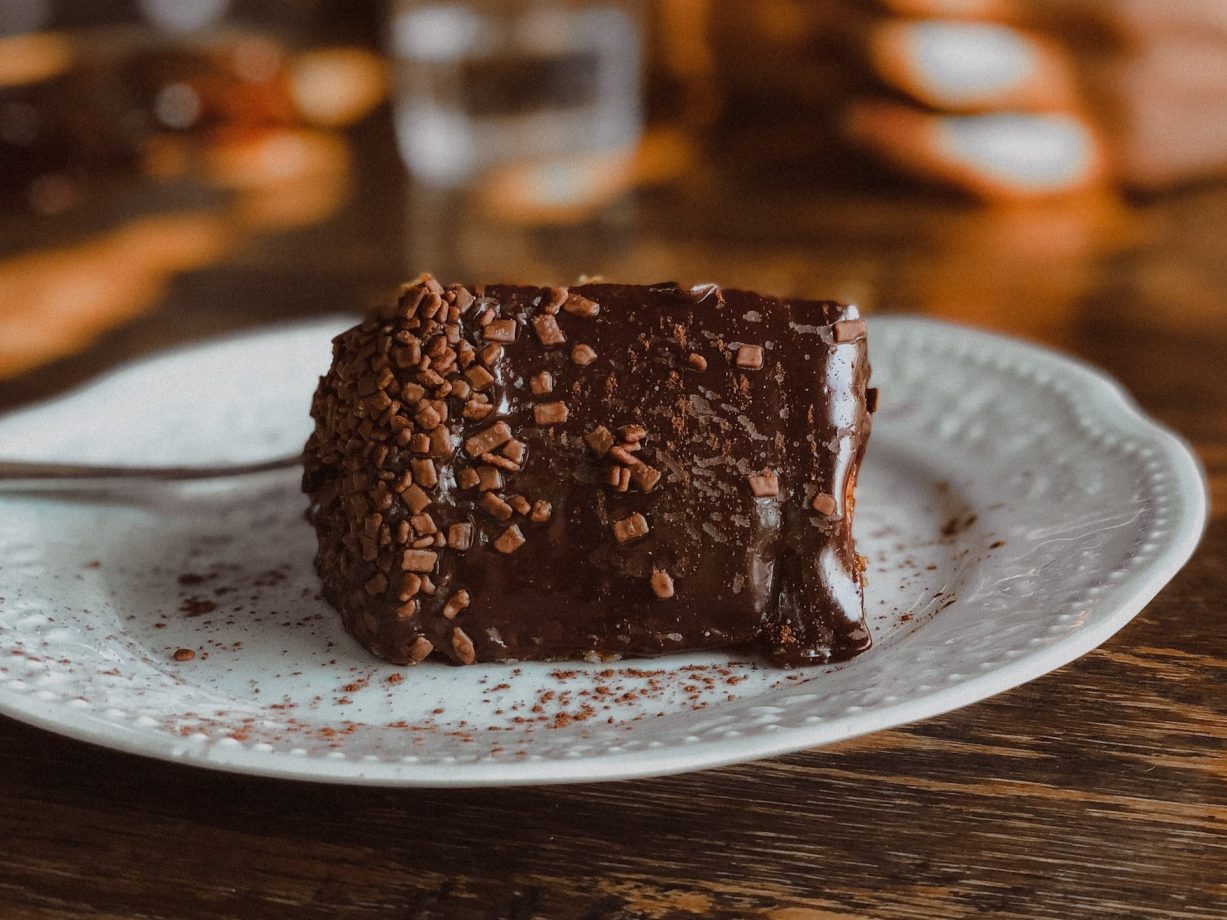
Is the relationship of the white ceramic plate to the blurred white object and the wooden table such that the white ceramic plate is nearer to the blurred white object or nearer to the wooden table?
the wooden table

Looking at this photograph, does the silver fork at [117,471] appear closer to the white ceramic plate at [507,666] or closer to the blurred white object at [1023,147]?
the white ceramic plate at [507,666]

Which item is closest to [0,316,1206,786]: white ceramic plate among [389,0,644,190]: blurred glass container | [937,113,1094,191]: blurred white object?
[937,113,1094,191]: blurred white object

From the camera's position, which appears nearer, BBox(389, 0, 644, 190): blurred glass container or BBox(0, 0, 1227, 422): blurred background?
BBox(0, 0, 1227, 422): blurred background

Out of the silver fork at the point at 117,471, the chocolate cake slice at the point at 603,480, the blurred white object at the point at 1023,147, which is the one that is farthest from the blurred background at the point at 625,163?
the chocolate cake slice at the point at 603,480

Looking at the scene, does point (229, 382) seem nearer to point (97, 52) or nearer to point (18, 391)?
point (18, 391)

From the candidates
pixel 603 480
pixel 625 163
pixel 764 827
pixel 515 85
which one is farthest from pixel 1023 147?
pixel 764 827

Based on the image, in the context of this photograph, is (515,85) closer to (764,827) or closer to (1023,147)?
(1023,147)
